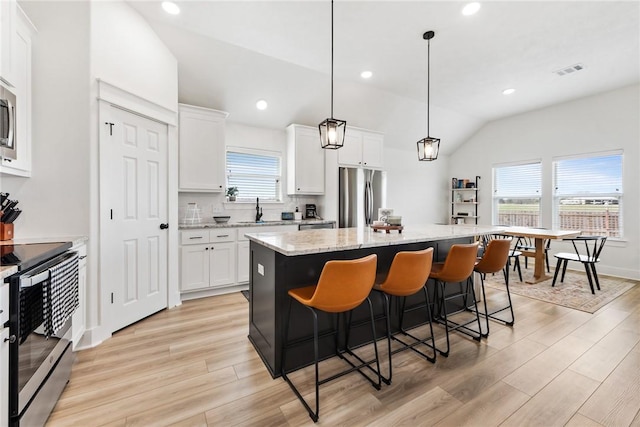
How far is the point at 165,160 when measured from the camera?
3096 mm

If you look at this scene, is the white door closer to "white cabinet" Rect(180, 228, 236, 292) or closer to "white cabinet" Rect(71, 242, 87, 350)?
"white cabinet" Rect(71, 242, 87, 350)

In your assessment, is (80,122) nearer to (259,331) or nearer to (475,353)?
(259,331)

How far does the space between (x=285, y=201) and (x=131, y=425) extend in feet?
12.1

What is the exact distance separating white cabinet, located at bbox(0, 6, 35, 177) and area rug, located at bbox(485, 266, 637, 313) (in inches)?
215

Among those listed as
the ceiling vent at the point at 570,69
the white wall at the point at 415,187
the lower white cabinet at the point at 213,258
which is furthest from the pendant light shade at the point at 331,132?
the white wall at the point at 415,187

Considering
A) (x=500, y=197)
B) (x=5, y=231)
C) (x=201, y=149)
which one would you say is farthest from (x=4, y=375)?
(x=500, y=197)

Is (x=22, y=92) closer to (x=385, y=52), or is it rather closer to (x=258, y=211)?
(x=258, y=211)

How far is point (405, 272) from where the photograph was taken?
1.95 meters

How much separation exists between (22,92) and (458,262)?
370 cm

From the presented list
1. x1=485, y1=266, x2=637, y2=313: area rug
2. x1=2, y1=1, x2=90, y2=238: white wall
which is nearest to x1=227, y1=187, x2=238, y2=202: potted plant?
x1=2, y1=1, x2=90, y2=238: white wall

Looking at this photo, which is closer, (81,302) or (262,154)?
(81,302)

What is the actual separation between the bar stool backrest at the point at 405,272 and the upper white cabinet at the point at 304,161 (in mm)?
2900

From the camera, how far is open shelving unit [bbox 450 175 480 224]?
6.73 metres

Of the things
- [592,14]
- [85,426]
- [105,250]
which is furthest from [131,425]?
[592,14]
